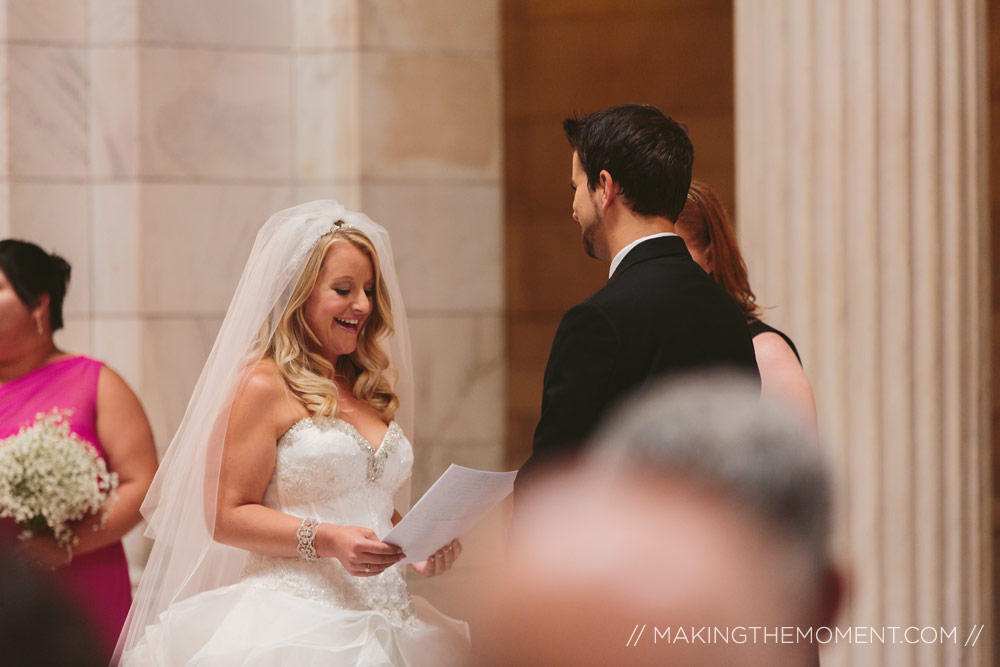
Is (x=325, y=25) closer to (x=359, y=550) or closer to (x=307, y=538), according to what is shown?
(x=307, y=538)

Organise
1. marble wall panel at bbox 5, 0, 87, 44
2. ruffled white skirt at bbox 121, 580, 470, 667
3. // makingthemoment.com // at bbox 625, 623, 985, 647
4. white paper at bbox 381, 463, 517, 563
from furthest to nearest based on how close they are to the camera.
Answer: marble wall panel at bbox 5, 0, 87, 44
ruffled white skirt at bbox 121, 580, 470, 667
white paper at bbox 381, 463, 517, 563
// makingthemoment.com // at bbox 625, 623, 985, 647

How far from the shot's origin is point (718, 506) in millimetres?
1066

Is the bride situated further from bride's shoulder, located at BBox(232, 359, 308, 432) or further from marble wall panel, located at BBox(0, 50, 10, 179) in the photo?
marble wall panel, located at BBox(0, 50, 10, 179)

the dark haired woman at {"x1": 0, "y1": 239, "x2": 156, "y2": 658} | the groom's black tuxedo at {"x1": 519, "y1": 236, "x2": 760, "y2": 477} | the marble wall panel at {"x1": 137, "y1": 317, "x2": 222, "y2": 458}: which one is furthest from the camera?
the marble wall panel at {"x1": 137, "y1": 317, "x2": 222, "y2": 458}

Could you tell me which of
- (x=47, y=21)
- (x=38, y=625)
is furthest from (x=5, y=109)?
(x=38, y=625)

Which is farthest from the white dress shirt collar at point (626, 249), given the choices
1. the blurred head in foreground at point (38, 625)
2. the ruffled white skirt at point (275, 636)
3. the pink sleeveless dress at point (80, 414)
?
the pink sleeveless dress at point (80, 414)

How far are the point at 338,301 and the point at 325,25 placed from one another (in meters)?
2.96

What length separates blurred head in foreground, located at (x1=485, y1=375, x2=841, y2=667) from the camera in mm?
1013

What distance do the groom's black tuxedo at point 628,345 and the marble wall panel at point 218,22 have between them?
12.7 ft

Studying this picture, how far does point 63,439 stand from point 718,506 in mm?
3020

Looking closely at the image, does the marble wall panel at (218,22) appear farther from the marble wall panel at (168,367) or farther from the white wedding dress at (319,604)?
the white wedding dress at (319,604)

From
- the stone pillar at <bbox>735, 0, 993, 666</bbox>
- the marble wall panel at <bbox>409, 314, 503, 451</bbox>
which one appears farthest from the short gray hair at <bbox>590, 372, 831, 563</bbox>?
the marble wall panel at <bbox>409, 314, 503, 451</bbox>

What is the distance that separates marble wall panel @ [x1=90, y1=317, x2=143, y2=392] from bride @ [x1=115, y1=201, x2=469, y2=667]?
7.50ft

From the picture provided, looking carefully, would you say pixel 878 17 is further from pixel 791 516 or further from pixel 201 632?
pixel 791 516
